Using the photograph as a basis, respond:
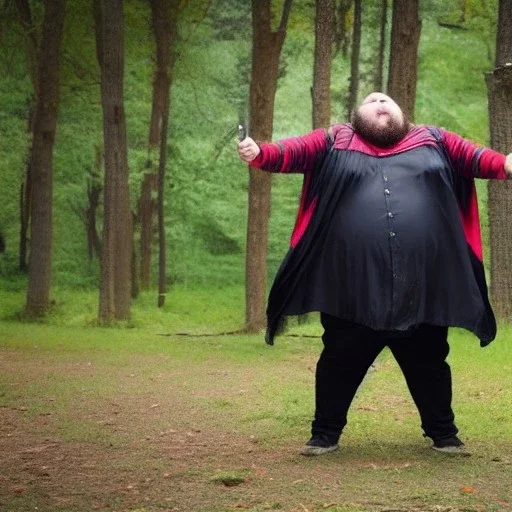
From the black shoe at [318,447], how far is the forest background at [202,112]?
17334mm

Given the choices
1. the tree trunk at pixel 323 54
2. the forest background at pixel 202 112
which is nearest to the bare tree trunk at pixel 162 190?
the forest background at pixel 202 112

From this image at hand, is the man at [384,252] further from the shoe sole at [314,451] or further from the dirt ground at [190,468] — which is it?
the dirt ground at [190,468]

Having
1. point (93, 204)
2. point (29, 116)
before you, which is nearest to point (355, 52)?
point (29, 116)

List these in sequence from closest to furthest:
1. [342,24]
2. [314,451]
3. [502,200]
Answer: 1. [314,451]
2. [502,200]
3. [342,24]

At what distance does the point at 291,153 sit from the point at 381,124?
0.55 m

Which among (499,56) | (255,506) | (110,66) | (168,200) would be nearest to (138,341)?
(110,66)

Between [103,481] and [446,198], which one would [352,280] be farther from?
[103,481]

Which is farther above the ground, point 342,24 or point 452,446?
point 342,24

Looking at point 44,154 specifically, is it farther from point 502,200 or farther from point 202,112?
point 502,200

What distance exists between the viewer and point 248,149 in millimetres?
7359

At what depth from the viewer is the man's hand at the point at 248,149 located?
24.1ft

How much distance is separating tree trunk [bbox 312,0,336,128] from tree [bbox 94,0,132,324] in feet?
13.4

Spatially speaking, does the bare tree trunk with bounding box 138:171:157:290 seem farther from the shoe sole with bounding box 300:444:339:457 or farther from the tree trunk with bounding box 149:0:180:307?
the shoe sole with bounding box 300:444:339:457

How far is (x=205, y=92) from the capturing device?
114ft
